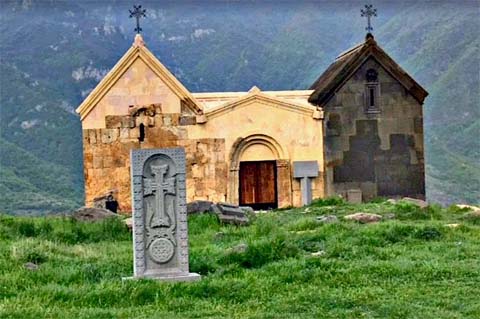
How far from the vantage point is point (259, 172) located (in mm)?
19453

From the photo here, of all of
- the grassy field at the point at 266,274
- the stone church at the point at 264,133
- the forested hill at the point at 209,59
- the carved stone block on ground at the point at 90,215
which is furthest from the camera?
the forested hill at the point at 209,59

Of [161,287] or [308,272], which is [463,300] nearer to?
[308,272]

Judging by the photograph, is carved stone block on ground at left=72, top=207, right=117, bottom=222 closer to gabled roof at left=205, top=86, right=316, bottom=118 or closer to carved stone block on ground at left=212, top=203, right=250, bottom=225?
carved stone block on ground at left=212, top=203, right=250, bottom=225

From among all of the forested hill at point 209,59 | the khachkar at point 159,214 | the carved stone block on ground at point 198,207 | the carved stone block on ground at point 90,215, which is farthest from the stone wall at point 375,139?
the khachkar at point 159,214

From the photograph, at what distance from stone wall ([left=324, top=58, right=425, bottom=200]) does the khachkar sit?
376 inches

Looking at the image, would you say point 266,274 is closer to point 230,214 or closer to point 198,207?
point 230,214

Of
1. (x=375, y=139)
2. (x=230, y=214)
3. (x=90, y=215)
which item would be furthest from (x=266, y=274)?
(x=375, y=139)

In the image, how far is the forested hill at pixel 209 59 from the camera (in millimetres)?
30344

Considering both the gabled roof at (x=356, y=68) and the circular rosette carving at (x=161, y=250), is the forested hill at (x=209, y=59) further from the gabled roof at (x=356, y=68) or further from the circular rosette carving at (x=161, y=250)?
the circular rosette carving at (x=161, y=250)

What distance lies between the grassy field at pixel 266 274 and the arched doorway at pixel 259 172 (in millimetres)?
5547

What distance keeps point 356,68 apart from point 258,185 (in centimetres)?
294

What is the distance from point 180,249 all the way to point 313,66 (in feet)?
107

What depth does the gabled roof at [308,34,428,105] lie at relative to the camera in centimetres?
1923

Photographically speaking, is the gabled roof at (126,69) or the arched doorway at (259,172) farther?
the arched doorway at (259,172)
